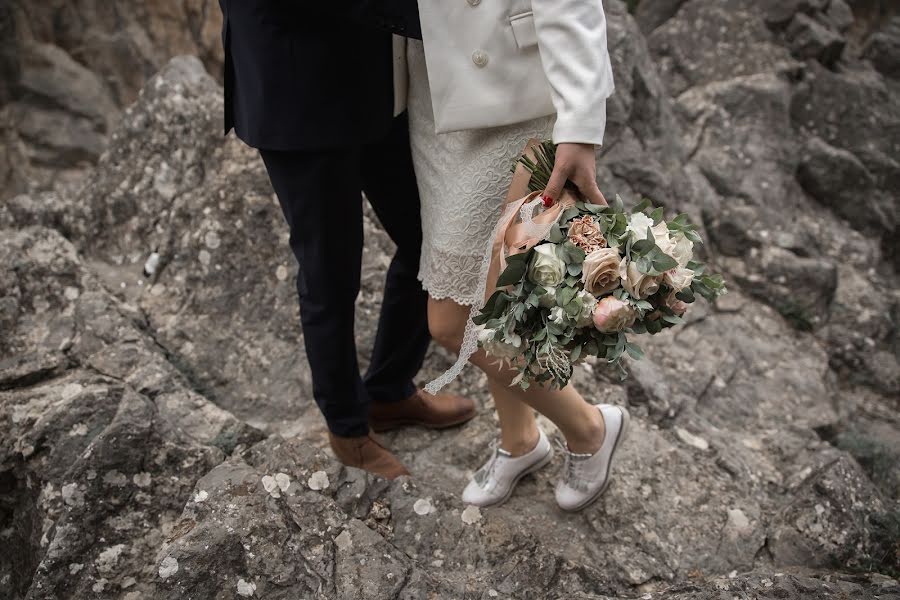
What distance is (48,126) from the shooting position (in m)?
8.20

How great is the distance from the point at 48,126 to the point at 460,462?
7.41m

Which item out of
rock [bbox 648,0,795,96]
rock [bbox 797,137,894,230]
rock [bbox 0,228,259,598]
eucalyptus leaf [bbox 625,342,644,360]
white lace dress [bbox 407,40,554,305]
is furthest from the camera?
rock [bbox 648,0,795,96]

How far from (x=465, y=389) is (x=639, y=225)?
1.54 metres

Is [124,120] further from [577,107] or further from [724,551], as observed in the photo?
[724,551]

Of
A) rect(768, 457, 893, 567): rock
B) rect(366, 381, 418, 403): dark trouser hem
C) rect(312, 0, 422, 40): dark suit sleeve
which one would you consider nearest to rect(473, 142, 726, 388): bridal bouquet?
rect(312, 0, 422, 40): dark suit sleeve

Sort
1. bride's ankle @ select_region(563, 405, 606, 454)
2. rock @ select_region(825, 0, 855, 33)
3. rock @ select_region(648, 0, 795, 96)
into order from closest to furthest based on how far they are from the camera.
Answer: bride's ankle @ select_region(563, 405, 606, 454) → rock @ select_region(648, 0, 795, 96) → rock @ select_region(825, 0, 855, 33)

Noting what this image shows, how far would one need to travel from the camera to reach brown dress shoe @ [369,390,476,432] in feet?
9.53

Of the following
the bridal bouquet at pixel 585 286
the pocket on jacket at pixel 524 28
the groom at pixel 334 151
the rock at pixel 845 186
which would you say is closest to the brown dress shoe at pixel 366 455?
the groom at pixel 334 151

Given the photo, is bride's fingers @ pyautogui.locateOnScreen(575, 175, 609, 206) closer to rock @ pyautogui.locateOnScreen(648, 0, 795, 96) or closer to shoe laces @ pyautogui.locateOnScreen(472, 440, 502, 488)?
shoe laces @ pyautogui.locateOnScreen(472, 440, 502, 488)

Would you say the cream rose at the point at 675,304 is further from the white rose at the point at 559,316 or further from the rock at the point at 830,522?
the rock at the point at 830,522

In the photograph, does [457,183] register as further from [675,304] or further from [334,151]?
[675,304]

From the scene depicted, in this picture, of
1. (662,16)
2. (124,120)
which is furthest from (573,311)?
(662,16)

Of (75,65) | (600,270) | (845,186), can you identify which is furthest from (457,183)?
(75,65)

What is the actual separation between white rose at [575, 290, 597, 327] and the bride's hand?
28 centimetres
